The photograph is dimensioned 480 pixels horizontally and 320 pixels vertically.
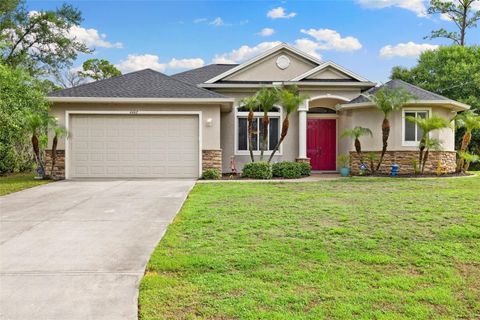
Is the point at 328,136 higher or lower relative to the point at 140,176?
higher

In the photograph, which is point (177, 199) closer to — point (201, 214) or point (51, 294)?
point (201, 214)

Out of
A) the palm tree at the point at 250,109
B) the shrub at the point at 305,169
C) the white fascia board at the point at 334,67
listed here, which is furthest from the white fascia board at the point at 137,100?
the white fascia board at the point at 334,67

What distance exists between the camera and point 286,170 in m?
14.6

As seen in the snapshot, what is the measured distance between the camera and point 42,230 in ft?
21.0

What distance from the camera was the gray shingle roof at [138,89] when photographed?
1445 centimetres

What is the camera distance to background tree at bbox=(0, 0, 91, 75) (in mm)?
24188

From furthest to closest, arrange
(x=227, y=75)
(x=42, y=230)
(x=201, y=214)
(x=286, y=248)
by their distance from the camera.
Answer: (x=227, y=75), (x=201, y=214), (x=42, y=230), (x=286, y=248)

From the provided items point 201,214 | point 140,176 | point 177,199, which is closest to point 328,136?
point 140,176

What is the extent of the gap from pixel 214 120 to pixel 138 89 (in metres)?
3.12

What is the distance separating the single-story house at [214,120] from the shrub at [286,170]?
1582 millimetres

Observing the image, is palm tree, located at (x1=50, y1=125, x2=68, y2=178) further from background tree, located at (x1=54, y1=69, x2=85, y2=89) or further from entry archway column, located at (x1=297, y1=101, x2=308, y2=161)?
background tree, located at (x1=54, y1=69, x2=85, y2=89)

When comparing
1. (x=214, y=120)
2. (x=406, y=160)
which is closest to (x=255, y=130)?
(x=214, y=120)

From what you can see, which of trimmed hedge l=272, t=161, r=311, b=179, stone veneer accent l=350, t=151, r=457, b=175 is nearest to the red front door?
stone veneer accent l=350, t=151, r=457, b=175

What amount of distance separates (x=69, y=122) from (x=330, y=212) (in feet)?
35.6
